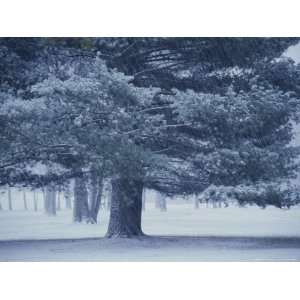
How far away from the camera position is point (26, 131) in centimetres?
786

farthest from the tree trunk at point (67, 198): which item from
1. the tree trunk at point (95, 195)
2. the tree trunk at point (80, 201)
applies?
the tree trunk at point (95, 195)

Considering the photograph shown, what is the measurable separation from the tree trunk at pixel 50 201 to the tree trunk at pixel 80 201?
0.25 metres

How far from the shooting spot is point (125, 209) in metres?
7.89

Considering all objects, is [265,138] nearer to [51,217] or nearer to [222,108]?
[222,108]

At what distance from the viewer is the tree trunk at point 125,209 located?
25.9 feet

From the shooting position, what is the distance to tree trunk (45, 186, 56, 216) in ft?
25.6

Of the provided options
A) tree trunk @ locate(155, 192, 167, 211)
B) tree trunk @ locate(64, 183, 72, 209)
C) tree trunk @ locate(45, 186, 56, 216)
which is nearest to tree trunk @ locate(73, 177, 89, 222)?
tree trunk @ locate(64, 183, 72, 209)

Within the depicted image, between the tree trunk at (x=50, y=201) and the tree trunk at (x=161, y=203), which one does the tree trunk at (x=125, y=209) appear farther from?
the tree trunk at (x=50, y=201)

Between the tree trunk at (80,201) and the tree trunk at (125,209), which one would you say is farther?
the tree trunk at (125,209)

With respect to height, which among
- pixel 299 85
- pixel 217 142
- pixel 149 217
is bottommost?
pixel 149 217
